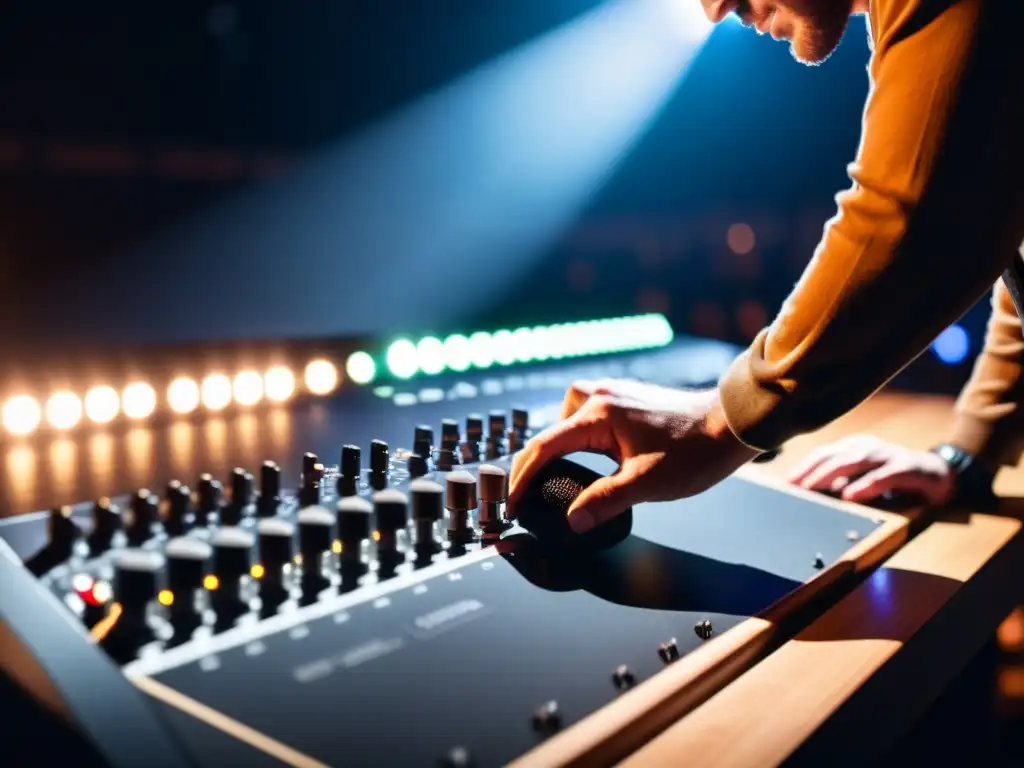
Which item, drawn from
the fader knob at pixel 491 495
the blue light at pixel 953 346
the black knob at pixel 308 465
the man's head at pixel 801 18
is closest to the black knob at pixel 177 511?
the black knob at pixel 308 465

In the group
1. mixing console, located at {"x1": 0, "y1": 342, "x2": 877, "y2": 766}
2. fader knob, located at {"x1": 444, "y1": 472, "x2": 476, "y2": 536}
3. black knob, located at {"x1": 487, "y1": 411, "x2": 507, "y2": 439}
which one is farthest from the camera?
black knob, located at {"x1": 487, "y1": 411, "x2": 507, "y2": 439}

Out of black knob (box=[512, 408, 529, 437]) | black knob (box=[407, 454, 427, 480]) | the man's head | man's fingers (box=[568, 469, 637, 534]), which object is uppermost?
the man's head

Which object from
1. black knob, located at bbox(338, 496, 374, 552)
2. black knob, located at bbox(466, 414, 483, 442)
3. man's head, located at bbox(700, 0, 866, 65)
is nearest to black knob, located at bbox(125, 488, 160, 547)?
black knob, located at bbox(338, 496, 374, 552)

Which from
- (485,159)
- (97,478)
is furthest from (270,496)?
(485,159)

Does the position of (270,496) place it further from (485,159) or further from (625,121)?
(625,121)

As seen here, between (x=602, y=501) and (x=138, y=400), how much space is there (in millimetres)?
454

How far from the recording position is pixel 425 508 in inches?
23.6

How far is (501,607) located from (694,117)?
1.44 metres

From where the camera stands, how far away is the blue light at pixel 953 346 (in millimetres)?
1807

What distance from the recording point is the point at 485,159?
4.73ft

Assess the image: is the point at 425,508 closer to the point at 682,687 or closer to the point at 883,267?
the point at 682,687

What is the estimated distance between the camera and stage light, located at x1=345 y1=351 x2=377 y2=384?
3.37ft

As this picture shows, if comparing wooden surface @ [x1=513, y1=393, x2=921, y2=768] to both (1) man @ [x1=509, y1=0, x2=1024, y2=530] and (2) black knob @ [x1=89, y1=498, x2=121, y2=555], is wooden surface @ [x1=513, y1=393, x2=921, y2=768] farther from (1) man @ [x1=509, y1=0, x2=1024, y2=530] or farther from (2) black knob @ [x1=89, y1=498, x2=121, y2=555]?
(2) black knob @ [x1=89, y1=498, x2=121, y2=555]

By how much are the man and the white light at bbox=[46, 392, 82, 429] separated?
0.40m
